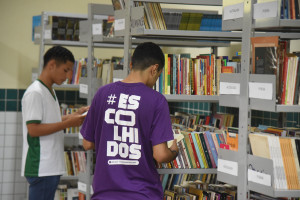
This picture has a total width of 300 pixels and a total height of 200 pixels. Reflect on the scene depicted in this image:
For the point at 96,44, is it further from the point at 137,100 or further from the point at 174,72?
the point at 137,100

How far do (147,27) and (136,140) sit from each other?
1109mm

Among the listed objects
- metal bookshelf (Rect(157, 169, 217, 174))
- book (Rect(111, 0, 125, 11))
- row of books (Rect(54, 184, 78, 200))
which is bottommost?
row of books (Rect(54, 184, 78, 200))

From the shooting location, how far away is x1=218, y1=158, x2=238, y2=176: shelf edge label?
122 inches

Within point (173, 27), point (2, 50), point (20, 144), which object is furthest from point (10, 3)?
point (173, 27)

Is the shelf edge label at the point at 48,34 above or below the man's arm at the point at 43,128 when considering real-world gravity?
above

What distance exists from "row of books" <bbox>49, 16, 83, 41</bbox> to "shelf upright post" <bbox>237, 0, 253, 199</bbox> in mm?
3425

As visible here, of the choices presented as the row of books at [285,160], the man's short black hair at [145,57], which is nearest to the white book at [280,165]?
the row of books at [285,160]

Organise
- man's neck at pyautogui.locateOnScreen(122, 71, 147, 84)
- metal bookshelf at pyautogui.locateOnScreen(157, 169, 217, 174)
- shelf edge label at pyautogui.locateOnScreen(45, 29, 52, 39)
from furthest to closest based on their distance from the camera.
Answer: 1. shelf edge label at pyautogui.locateOnScreen(45, 29, 52, 39)
2. metal bookshelf at pyautogui.locateOnScreen(157, 169, 217, 174)
3. man's neck at pyautogui.locateOnScreen(122, 71, 147, 84)

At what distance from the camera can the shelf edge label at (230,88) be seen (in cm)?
306

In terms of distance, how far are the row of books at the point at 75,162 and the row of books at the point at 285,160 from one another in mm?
3624

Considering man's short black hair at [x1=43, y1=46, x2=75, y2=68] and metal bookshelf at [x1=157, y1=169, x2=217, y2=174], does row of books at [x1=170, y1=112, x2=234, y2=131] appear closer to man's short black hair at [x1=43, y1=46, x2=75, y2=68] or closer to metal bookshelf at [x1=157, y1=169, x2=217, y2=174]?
metal bookshelf at [x1=157, y1=169, x2=217, y2=174]

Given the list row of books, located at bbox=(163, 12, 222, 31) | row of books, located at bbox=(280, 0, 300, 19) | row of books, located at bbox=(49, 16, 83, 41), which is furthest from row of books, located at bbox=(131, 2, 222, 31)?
row of books, located at bbox=(49, 16, 83, 41)

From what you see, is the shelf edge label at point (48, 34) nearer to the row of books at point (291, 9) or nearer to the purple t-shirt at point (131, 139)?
the purple t-shirt at point (131, 139)

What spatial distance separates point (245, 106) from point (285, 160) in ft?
1.19
